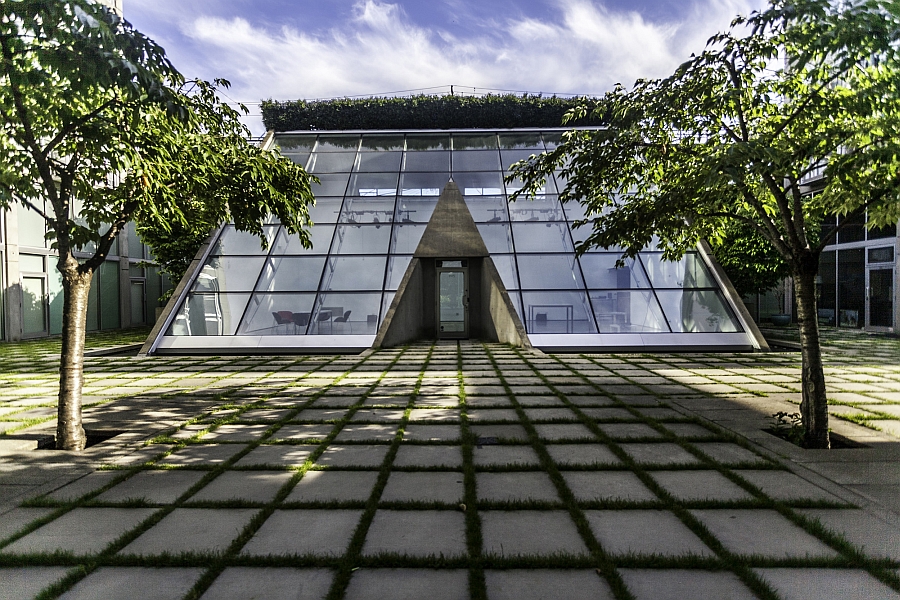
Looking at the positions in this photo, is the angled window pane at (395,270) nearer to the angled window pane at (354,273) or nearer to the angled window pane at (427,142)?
the angled window pane at (354,273)

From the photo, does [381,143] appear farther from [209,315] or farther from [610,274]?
[610,274]

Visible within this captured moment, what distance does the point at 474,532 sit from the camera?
111 inches

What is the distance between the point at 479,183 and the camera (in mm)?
15562

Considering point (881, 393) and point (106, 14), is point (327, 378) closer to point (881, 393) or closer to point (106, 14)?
point (106, 14)

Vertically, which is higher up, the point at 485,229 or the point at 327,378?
the point at 485,229

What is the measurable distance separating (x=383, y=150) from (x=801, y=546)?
1706 centimetres

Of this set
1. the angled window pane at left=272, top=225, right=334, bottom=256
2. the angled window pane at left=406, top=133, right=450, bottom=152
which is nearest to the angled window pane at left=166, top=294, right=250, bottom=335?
the angled window pane at left=272, top=225, right=334, bottom=256

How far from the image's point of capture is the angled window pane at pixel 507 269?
1259cm

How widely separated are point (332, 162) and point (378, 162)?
1.57 metres

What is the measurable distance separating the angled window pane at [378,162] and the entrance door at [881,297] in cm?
1669

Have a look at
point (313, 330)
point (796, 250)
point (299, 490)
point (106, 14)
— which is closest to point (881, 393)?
point (796, 250)

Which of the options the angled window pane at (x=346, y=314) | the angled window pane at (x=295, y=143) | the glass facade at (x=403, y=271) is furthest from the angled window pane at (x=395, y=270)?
the angled window pane at (x=295, y=143)

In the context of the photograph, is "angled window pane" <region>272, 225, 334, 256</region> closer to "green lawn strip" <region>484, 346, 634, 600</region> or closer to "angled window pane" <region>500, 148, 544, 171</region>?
"angled window pane" <region>500, 148, 544, 171</region>

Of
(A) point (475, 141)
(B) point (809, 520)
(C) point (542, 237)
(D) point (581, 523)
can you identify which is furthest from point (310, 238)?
(B) point (809, 520)
